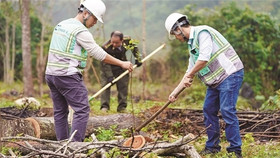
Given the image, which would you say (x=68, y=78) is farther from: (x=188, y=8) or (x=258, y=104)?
(x=188, y=8)

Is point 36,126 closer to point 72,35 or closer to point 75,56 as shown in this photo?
point 75,56

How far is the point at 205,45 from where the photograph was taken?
5.21 meters

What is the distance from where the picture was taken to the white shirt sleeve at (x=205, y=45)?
5180 mm

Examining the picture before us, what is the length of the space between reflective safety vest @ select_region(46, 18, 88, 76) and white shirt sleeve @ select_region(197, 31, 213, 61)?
1333 millimetres

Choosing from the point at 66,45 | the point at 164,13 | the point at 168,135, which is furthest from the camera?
the point at 164,13

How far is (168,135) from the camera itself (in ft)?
23.6

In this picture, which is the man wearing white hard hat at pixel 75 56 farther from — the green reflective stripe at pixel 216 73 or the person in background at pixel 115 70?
the person in background at pixel 115 70

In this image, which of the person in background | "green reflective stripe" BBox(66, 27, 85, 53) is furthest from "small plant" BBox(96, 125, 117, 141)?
the person in background

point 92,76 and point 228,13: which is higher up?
point 228,13

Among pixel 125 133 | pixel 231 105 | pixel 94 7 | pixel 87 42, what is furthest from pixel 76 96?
pixel 231 105

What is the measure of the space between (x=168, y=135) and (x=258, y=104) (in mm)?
5962

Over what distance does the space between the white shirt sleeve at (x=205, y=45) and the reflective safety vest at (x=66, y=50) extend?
1.33 metres

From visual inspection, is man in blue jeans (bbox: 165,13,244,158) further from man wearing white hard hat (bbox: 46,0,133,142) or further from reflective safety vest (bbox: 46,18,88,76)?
reflective safety vest (bbox: 46,18,88,76)

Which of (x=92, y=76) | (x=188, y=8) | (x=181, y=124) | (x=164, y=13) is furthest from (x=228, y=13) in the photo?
(x=164, y=13)
